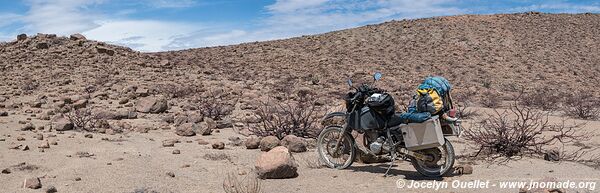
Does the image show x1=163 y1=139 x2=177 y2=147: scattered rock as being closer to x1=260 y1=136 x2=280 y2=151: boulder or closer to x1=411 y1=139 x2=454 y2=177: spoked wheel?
x1=260 y1=136 x2=280 y2=151: boulder

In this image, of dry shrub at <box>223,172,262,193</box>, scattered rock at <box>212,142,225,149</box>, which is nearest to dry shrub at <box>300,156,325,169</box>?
dry shrub at <box>223,172,262,193</box>

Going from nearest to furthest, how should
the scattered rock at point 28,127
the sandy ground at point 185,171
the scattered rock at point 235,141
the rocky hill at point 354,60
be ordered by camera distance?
the sandy ground at point 185,171 < the scattered rock at point 235,141 < the scattered rock at point 28,127 < the rocky hill at point 354,60

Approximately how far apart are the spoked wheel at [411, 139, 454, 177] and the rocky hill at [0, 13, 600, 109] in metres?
8.50

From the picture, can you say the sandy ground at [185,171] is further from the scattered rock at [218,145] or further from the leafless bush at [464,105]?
the leafless bush at [464,105]

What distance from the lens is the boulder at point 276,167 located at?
5.92 m

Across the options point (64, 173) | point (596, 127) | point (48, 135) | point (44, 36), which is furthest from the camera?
point (44, 36)

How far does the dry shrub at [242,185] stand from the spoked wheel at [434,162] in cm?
177

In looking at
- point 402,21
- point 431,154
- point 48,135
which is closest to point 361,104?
point 431,154

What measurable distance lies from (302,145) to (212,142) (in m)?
1.52

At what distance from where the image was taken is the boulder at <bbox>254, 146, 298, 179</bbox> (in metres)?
5.92

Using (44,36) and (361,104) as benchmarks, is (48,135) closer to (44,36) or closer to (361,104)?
(361,104)

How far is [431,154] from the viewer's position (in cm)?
598

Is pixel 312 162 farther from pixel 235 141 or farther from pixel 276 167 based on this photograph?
pixel 235 141

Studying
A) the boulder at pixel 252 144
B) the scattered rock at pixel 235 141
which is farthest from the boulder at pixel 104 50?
the boulder at pixel 252 144
